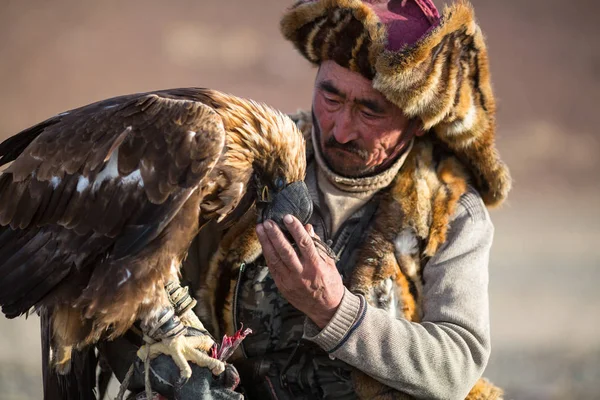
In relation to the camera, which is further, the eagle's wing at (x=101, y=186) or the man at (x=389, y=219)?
the man at (x=389, y=219)

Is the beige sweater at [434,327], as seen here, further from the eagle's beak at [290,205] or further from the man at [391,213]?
the eagle's beak at [290,205]

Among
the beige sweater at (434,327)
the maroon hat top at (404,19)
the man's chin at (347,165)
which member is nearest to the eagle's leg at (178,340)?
the beige sweater at (434,327)

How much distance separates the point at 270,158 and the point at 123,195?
435 millimetres

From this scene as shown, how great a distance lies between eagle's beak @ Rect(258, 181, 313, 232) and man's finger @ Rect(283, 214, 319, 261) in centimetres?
3

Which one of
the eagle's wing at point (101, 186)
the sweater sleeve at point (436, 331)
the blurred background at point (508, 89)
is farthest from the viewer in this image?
the blurred background at point (508, 89)

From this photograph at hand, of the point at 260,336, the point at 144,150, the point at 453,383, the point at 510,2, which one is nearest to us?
the point at 144,150

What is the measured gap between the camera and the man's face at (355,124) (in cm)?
310

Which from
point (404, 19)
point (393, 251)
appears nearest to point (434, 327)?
point (393, 251)

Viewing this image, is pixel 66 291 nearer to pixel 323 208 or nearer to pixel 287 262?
pixel 287 262

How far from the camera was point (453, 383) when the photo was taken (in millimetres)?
2941

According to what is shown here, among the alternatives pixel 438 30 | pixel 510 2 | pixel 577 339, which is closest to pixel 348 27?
pixel 438 30

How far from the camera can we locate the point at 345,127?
311 centimetres

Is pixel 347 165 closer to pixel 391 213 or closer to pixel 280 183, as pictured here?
pixel 391 213

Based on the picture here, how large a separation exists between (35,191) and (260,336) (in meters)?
0.93
